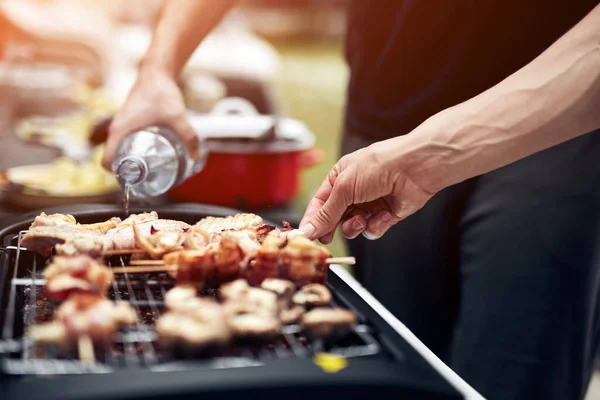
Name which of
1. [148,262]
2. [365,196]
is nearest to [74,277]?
[148,262]

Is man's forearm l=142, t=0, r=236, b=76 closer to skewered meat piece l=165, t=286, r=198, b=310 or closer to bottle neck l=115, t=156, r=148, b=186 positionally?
bottle neck l=115, t=156, r=148, b=186

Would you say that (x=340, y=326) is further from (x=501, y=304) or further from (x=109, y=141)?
(x=109, y=141)

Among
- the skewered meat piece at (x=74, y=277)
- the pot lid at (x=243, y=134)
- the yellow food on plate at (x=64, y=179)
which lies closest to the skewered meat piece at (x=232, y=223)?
the skewered meat piece at (x=74, y=277)

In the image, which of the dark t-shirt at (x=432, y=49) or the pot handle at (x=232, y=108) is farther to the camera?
the pot handle at (x=232, y=108)

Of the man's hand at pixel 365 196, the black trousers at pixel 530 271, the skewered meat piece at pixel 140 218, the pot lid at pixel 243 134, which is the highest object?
the pot lid at pixel 243 134

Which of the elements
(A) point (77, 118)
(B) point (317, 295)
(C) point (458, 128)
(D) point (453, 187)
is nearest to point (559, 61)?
(C) point (458, 128)

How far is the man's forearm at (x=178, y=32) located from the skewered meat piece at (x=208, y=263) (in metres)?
1.10

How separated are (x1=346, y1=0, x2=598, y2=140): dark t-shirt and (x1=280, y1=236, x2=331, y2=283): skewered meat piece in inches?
42.2

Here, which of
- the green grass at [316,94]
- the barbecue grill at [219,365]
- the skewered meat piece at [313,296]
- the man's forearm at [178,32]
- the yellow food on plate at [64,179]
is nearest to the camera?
the barbecue grill at [219,365]

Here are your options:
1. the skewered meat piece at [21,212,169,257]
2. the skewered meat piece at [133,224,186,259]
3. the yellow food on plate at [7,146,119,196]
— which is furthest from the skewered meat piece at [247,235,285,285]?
the yellow food on plate at [7,146,119,196]

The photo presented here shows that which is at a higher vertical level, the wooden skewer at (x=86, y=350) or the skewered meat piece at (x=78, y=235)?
the skewered meat piece at (x=78, y=235)

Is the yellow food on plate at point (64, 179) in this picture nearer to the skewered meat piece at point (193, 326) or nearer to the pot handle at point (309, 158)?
the pot handle at point (309, 158)

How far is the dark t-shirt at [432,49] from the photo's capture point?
2.25m

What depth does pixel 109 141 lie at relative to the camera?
2.35 metres
